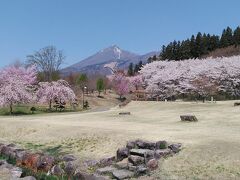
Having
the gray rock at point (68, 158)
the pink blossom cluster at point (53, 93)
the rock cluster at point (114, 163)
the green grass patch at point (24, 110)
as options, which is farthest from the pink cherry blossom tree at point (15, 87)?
the gray rock at point (68, 158)

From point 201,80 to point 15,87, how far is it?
22123 millimetres

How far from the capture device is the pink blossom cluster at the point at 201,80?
53.0m

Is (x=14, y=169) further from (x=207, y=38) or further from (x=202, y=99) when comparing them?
(x=207, y=38)

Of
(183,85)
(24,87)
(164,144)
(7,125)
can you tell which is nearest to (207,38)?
(183,85)

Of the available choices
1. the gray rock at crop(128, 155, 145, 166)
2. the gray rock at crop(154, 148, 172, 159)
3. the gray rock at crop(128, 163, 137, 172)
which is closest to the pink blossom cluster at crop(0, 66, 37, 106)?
the gray rock at crop(128, 155, 145, 166)

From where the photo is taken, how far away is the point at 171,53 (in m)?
98.6

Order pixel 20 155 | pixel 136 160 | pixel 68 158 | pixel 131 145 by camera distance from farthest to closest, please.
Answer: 1. pixel 20 155
2. pixel 68 158
3. pixel 131 145
4. pixel 136 160

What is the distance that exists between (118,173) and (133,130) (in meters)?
8.71

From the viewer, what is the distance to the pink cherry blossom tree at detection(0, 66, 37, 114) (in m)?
54.3

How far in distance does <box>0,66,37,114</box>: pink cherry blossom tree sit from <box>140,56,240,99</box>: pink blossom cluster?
16.9 metres

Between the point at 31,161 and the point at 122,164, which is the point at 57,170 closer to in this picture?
the point at 31,161

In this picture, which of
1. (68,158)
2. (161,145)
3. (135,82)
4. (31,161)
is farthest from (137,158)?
(135,82)

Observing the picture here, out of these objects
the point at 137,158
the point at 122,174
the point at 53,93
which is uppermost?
the point at 53,93

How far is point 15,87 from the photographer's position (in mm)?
55656
